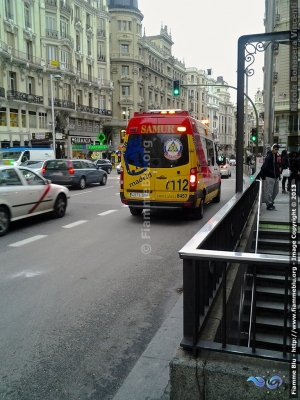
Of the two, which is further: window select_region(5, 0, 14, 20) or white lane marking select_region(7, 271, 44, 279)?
window select_region(5, 0, 14, 20)

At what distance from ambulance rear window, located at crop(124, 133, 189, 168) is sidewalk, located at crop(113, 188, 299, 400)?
6219 mm

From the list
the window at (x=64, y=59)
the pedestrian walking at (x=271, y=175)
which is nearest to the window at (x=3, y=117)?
the window at (x=64, y=59)

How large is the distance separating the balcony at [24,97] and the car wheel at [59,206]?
3257cm

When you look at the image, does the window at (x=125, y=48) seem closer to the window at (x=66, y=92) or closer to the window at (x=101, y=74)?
the window at (x=101, y=74)

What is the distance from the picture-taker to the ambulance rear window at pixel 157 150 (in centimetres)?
1015

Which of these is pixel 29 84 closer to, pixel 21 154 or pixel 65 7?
pixel 65 7

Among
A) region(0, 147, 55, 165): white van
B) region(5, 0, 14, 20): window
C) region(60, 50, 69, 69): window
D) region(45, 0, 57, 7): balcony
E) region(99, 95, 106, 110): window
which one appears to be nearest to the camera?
region(0, 147, 55, 165): white van

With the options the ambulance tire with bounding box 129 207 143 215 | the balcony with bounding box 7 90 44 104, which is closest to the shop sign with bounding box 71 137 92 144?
the balcony with bounding box 7 90 44 104

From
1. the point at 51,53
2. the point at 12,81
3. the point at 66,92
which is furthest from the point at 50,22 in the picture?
the point at 12,81

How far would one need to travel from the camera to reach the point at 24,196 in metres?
9.77

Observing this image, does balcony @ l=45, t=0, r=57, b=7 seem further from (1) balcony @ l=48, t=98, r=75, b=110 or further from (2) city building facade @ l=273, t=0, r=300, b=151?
(2) city building facade @ l=273, t=0, r=300, b=151

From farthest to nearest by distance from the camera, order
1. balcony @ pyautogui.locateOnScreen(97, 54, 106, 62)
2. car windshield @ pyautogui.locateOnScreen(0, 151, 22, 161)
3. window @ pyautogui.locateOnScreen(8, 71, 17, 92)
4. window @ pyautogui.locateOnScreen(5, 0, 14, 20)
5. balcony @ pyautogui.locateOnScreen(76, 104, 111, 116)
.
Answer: balcony @ pyautogui.locateOnScreen(97, 54, 106, 62)
balcony @ pyautogui.locateOnScreen(76, 104, 111, 116)
window @ pyautogui.locateOnScreen(8, 71, 17, 92)
window @ pyautogui.locateOnScreen(5, 0, 14, 20)
car windshield @ pyautogui.locateOnScreen(0, 151, 22, 161)

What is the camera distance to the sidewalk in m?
2.93

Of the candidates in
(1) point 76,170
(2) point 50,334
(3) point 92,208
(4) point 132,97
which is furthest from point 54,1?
(2) point 50,334
